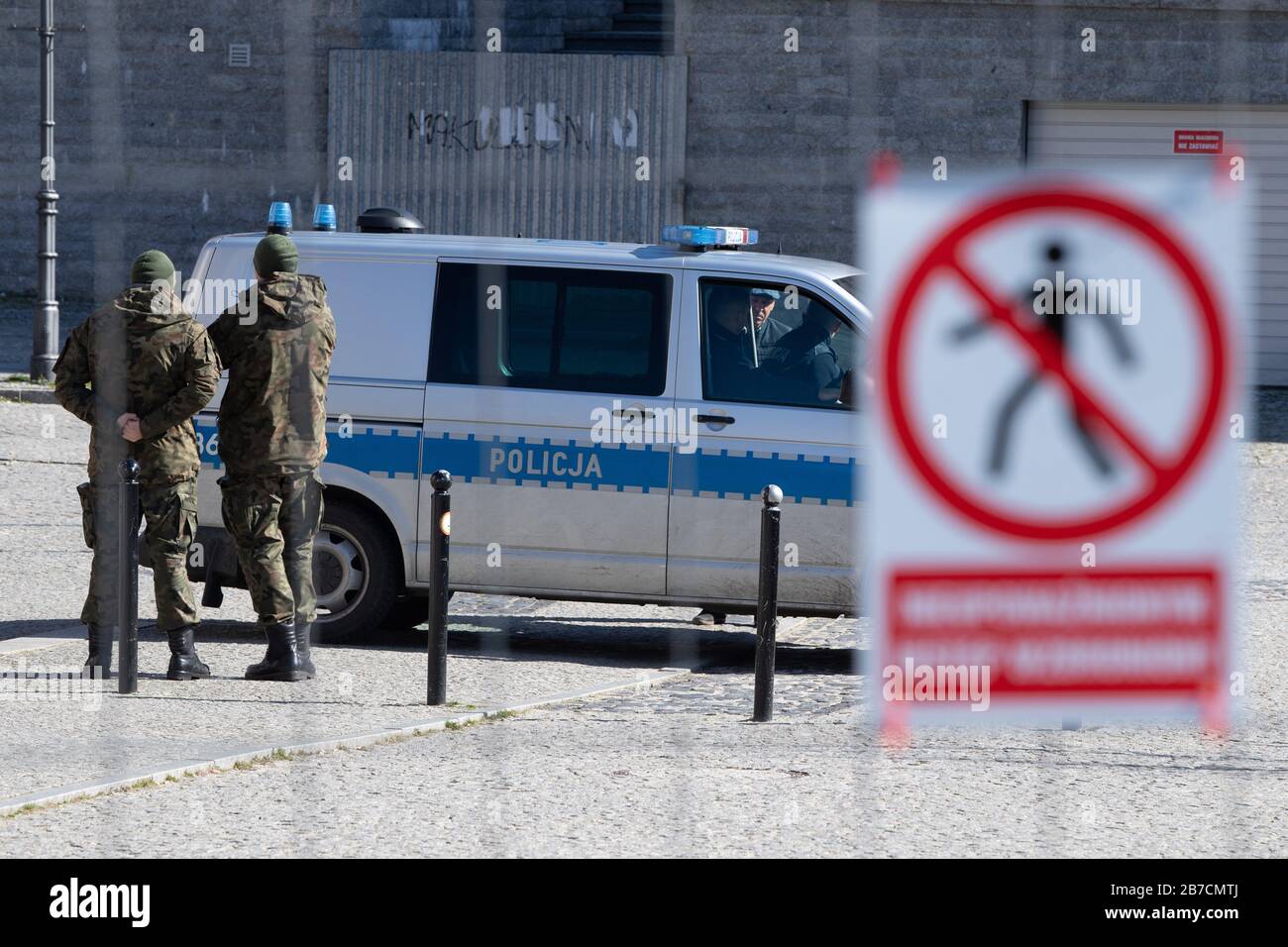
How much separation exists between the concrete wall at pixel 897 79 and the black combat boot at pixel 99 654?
48.0ft

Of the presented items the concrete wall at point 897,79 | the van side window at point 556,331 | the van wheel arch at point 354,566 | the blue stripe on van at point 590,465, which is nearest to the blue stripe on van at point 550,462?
the blue stripe on van at point 590,465

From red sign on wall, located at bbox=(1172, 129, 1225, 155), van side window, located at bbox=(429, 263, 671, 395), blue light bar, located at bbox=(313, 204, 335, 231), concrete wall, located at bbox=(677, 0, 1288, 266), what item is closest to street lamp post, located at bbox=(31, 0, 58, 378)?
concrete wall, located at bbox=(677, 0, 1288, 266)

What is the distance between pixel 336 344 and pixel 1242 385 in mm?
7597

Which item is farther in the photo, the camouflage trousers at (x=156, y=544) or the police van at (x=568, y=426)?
the police van at (x=568, y=426)

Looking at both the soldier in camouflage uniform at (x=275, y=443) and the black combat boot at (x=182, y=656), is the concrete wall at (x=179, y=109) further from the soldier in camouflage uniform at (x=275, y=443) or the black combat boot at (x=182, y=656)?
the black combat boot at (x=182, y=656)

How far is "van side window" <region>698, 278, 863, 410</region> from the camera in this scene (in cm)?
844

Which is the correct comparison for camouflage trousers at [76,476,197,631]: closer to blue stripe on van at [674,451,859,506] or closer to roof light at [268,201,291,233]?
roof light at [268,201,291,233]

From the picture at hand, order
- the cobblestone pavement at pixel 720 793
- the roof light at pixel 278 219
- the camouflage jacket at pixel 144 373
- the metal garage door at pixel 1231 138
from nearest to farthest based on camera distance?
the cobblestone pavement at pixel 720 793
the camouflage jacket at pixel 144 373
the roof light at pixel 278 219
the metal garage door at pixel 1231 138

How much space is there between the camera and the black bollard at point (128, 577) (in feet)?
23.9

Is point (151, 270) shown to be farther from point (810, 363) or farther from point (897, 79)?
point (897, 79)

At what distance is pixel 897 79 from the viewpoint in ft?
70.6

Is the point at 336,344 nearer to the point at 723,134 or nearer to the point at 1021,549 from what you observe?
the point at 1021,549

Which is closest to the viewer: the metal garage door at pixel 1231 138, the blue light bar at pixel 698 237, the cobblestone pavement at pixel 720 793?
the cobblestone pavement at pixel 720 793

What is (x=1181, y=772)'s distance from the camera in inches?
252
